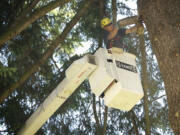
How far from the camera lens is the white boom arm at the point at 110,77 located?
10.2 feet

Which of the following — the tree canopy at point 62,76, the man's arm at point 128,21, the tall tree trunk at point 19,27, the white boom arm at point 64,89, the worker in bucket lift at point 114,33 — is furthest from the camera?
the tree canopy at point 62,76

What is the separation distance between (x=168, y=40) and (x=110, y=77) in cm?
70

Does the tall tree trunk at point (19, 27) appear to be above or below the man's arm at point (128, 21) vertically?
above

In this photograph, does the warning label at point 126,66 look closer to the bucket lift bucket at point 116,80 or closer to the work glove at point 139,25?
the bucket lift bucket at point 116,80

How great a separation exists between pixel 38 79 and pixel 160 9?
108 inches

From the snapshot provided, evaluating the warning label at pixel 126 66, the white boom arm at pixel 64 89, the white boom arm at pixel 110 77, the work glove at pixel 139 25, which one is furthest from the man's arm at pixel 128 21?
the white boom arm at pixel 64 89

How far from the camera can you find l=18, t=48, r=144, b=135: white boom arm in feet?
10.2

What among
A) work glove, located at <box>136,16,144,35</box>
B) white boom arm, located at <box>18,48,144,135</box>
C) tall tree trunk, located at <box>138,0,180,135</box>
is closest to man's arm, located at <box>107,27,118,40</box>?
work glove, located at <box>136,16,144,35</box>

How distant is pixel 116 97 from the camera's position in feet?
10.3

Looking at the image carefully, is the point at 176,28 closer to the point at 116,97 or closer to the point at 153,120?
the point at 116,97

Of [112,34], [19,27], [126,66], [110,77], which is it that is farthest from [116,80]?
[19,27]

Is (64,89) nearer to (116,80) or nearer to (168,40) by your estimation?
(116,80)

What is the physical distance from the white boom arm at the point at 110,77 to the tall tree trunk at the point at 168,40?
0.30 meters

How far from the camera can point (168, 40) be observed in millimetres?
3219
